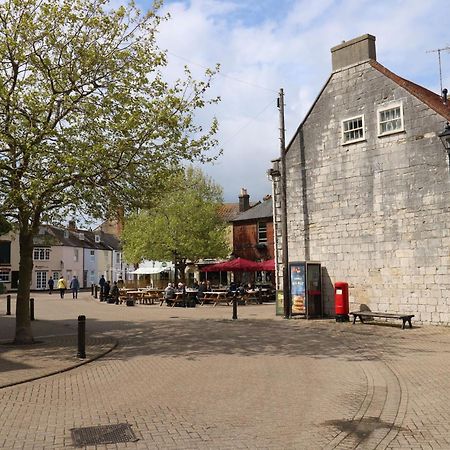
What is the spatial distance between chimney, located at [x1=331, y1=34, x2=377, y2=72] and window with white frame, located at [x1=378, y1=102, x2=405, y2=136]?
2339mm

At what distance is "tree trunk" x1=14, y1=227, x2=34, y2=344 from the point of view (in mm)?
13672

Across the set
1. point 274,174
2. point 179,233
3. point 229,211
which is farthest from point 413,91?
point 229,211

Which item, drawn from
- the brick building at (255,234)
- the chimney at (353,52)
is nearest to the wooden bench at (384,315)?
the chimney at (353,52)

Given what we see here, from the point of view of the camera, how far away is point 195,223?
126ft

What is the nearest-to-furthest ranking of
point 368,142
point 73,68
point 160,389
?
1. point 160,389
2. point 73,68
3. point 368,142

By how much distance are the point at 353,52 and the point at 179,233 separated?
20.8 metres

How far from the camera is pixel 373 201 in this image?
722 inches

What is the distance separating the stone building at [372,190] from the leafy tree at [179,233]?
16396mm

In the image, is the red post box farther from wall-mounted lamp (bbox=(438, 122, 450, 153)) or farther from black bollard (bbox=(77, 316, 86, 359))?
black bollard (bbox=(77, 316, 86, 359))

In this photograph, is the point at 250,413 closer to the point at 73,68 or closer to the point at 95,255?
the point at 73,68

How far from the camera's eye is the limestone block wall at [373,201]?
16.7 m

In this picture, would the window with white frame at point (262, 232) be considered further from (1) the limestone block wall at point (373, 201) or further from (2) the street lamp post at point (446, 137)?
(2) the street lamp post at point (446, 137)

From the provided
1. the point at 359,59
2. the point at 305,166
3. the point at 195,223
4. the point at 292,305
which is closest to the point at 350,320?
the point at 292,305

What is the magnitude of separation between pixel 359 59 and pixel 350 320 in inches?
384
